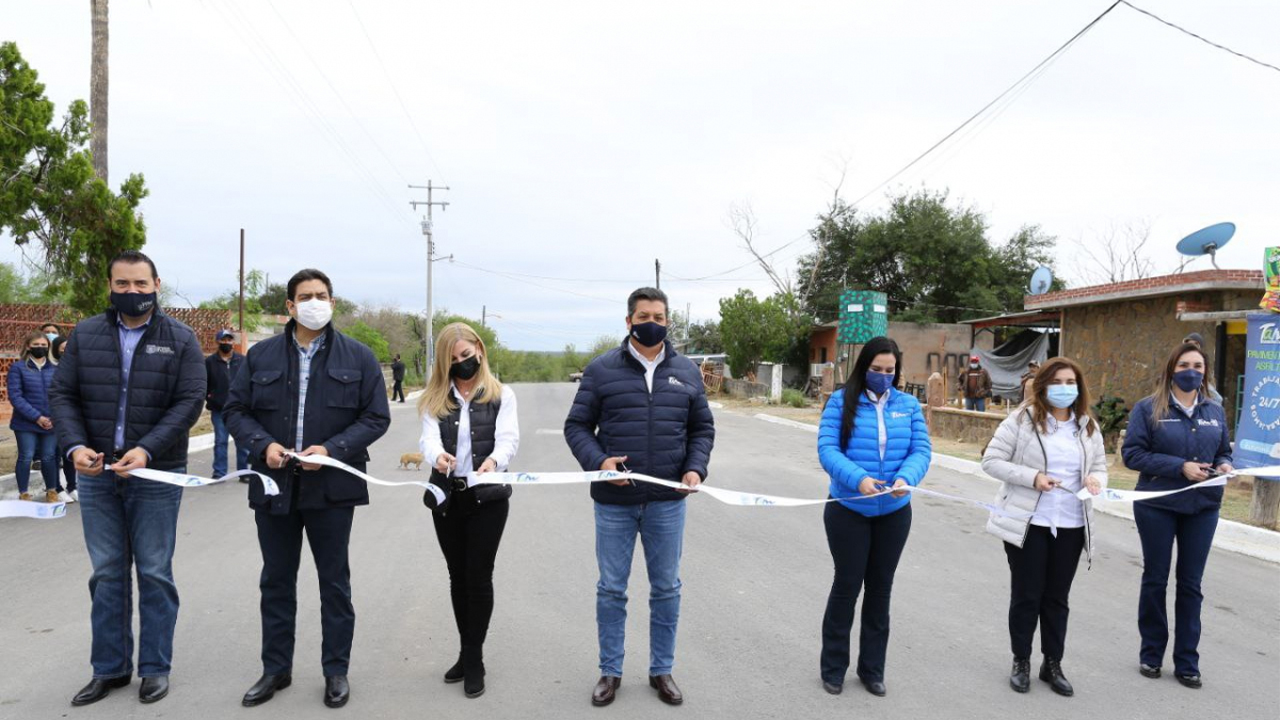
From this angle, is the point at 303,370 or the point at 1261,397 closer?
the point at 303,370

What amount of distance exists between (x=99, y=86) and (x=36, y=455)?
22.2 ft

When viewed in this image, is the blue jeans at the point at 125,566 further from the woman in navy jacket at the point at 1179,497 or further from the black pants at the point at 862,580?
the woman in navy jacket at the point at 1179,497

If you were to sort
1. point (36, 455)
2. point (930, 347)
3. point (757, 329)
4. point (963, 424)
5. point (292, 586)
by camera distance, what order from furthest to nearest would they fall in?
1. point (757, 329)
2. point (930, 347)
3. point (963, 424)
4. point (36, 455)
5. point (292, 586)

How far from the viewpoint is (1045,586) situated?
4605 mm

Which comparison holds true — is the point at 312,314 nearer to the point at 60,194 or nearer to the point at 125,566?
the point at 125,566

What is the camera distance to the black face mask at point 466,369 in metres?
4.39

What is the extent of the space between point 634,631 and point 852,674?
136cm

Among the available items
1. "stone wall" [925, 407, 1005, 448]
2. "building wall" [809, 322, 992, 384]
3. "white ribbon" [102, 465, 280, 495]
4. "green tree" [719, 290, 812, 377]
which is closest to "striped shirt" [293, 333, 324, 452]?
"white ribbon" [102, 465, 280, 495]

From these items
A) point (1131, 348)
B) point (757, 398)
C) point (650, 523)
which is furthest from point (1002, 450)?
point (757, 398)

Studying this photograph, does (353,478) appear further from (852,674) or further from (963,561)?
(963,561)

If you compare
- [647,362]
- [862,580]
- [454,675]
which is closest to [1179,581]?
[862,580]

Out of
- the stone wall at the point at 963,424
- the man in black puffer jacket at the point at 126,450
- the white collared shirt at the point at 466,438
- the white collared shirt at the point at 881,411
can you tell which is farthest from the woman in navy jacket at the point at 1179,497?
the stone wall at the point at 963,424

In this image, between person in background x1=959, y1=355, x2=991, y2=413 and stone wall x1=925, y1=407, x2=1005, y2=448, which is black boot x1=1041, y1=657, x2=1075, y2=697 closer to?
stone wall x1=925, y1=407, x2=1005, y2=448

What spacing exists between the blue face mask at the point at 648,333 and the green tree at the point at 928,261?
36.9 meters
